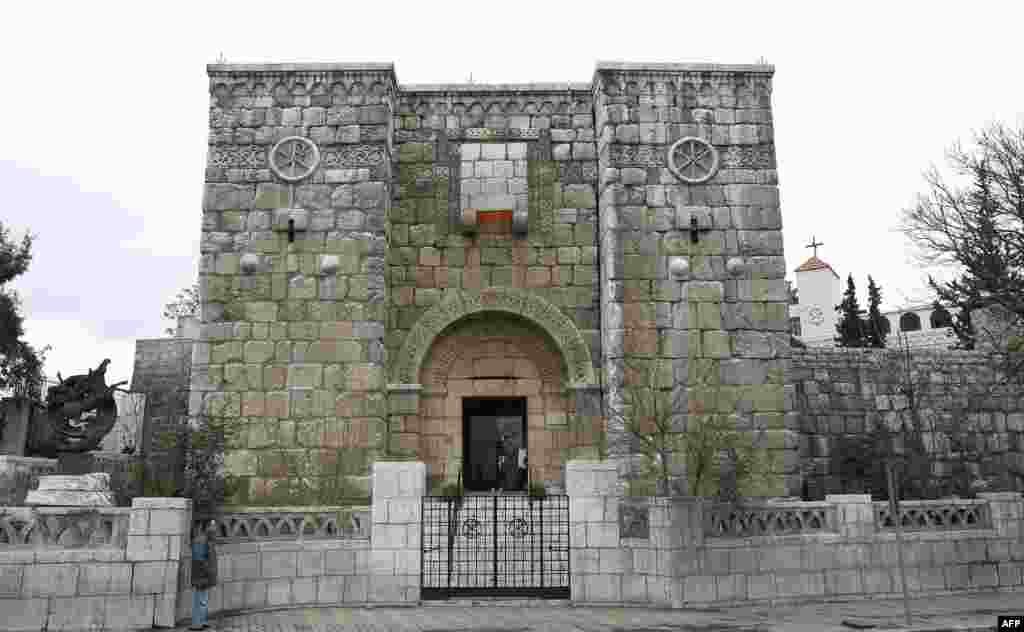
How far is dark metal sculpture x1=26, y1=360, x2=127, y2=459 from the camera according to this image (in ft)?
34.3

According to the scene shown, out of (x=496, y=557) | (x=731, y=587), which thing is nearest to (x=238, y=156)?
(x=496, y=557)

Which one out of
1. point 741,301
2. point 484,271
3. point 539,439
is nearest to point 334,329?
point 484,271

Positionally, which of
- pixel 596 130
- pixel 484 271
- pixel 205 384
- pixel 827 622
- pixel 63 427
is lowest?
pixel 827 622

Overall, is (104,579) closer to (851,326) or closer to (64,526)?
(64,526)

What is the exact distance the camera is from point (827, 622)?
8.76 m

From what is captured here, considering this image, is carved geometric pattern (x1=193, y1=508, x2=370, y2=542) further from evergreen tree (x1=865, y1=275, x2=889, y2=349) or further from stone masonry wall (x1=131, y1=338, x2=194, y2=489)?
evergreen tree (x1=865, y1=275, x2=889, y2=349)

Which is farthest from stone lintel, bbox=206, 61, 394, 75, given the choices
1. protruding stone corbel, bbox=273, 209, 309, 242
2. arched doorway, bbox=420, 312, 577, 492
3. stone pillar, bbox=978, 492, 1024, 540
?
stone pillar, bbox=978, 492, 1024, 540

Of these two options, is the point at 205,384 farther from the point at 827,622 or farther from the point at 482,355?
the point at 827,622

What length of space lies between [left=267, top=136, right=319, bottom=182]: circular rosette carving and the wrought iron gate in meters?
5.86

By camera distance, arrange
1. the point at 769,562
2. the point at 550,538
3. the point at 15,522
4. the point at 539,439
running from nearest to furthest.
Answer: the point at 15,522, the point at 769,562, the point at 550,538, the point at 539,439

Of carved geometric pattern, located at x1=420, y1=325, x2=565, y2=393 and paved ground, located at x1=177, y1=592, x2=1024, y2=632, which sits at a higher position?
carved geometric pattern, located at x1=420, y1=325, x2=565, y2=393

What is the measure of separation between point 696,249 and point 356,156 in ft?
18.9

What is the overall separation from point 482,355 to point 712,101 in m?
5.83

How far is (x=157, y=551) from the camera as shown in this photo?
871 centimetres
